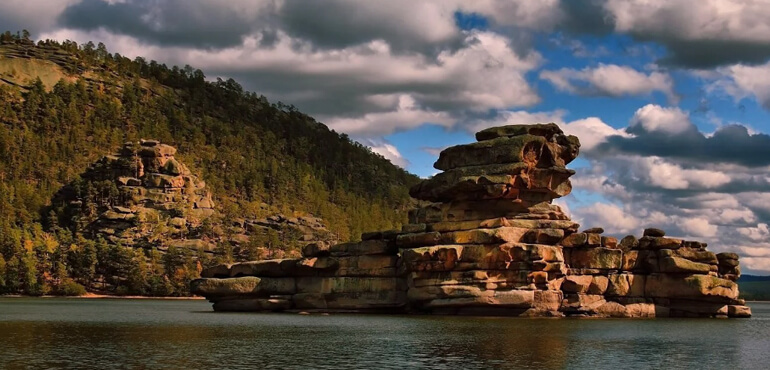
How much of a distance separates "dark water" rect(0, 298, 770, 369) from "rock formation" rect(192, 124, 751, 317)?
17.8 feet

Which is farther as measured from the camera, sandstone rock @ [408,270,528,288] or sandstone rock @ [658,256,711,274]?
sandstone rock @ [658,256,711,274]

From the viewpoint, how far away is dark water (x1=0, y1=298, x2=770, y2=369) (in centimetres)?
5606

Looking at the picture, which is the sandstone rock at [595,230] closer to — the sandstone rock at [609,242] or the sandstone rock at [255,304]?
the sandstone rock at [609,242]

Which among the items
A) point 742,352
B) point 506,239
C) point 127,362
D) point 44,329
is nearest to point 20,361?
point 127,362

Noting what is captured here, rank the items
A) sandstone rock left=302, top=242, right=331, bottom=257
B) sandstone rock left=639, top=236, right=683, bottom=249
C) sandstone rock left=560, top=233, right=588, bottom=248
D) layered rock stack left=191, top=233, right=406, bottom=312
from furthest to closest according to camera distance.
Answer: sandstone rock left=302, top=242, right=331, bottom=257
layered rock stack left=191, top=233, right=406, bottom=312
sandstone rock left=639, top=236, right=683, bottom=249
sandstone rock left=560, top=233, right=588, bottom=248

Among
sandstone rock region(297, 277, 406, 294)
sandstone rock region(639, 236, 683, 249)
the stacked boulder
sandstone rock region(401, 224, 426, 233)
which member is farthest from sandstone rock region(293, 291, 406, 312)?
sandstone rock region(639, 236, 683, 249)

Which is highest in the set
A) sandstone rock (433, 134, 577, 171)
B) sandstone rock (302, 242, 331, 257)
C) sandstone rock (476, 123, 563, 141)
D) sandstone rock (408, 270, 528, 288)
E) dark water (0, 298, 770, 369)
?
sandstone rock (476, 123, 563, 141)

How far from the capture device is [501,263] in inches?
3858

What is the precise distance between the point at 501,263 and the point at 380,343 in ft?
107

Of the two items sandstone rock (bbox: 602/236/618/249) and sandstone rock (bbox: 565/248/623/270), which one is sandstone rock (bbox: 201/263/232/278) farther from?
sandstone rock (bbox: 602/236/618/249)

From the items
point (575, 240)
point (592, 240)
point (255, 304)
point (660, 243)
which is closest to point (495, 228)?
point (575, 240)

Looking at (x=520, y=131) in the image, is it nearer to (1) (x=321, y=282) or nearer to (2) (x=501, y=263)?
(2) (x=501, y=263)

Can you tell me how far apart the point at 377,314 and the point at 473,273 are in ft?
53.7

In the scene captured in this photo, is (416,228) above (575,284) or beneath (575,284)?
above
